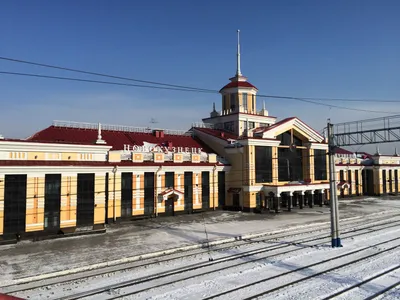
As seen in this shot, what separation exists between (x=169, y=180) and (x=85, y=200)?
31.2 feet

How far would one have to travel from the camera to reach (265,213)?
33.8 m

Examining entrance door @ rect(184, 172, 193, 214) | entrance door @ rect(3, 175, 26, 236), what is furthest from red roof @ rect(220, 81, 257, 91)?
A: entrance door @ rect(3, 175, 26, 236)

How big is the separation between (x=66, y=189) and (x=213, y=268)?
13.0m

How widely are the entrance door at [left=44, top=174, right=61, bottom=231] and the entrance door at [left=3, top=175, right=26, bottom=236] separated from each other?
4.50 ft

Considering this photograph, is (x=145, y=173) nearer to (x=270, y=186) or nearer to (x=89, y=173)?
(x=89, y=173)

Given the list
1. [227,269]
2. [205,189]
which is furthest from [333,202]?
[205,189]

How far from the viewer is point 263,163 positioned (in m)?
35.6

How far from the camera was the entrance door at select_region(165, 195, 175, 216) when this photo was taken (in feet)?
104

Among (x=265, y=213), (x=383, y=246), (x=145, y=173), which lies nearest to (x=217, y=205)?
(x=265, y=213)

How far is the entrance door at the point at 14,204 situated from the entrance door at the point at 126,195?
8555mm

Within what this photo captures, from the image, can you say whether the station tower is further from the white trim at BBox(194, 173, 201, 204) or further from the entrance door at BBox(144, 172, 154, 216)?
the entrance door at BBox(144, 172, 154, 216)

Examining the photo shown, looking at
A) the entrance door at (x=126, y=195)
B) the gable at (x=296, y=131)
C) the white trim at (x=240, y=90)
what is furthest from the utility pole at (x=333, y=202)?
the white trim at (x=240, y=90)

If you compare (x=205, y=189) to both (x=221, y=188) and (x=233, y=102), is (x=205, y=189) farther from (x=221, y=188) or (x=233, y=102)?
(x=233, y=102)

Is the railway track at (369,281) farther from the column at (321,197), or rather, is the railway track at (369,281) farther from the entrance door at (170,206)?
the column at (321,197)
